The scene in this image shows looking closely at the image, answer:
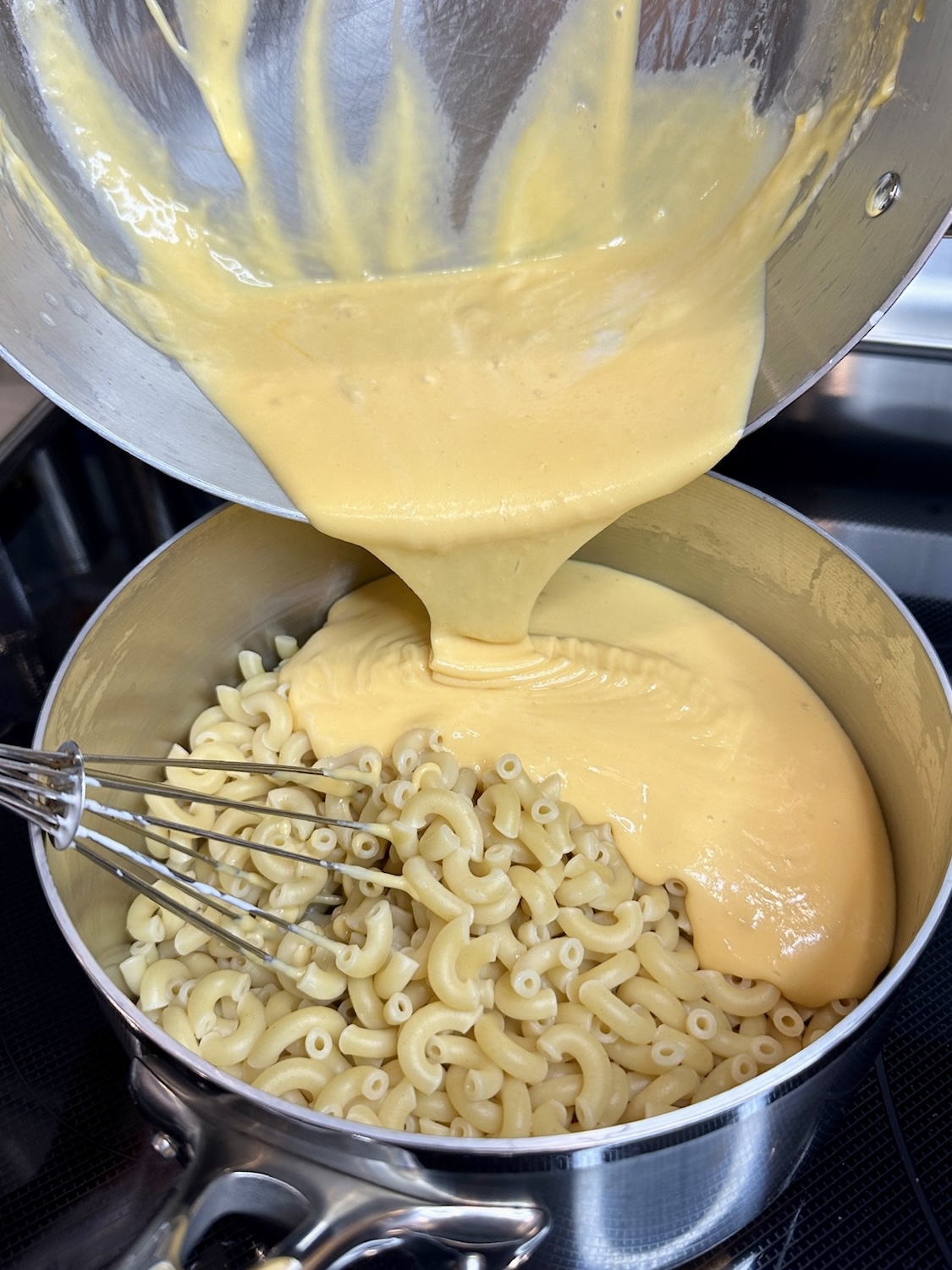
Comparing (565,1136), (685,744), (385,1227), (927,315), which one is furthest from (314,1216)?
(927,315)

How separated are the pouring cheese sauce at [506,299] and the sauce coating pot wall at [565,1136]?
0.72ft

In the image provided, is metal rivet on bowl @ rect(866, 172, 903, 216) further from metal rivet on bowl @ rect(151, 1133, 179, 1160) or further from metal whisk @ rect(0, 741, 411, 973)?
metal rivet on bowl @ rect(151, 1133, 179, 1160)

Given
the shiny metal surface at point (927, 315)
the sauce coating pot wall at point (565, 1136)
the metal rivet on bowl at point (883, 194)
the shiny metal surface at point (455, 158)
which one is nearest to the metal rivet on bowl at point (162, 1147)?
the sauce coating pot wall at point (565, 1136)

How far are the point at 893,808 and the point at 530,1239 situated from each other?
0.70 m

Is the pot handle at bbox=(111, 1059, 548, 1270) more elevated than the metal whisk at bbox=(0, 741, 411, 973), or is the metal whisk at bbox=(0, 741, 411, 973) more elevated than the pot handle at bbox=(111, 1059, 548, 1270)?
the metal whisk at bbox=(0, 741, 411, 973)

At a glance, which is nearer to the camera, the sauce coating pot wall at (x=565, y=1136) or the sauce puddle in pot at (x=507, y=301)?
the sauce coating pot wall at (x=565, y=1136)

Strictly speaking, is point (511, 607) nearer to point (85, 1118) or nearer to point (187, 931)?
point (187, 931)

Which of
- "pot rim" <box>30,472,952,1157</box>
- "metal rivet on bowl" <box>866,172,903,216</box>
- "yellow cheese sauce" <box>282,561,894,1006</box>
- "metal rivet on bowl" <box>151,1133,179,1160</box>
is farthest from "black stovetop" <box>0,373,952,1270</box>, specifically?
"metal rivet on bowl" <box>866,172,903,216</box>

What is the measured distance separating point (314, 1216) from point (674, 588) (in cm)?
102

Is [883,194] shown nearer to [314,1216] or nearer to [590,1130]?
[590,1130]

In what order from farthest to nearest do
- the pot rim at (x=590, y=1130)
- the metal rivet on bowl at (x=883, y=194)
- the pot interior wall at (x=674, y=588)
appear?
the pot interior wall at (x=674, y=588), the metal rivet on bowl at (x=883, y=194), the pot rim at (x=590, y=1130)

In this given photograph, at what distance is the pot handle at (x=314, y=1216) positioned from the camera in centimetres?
75

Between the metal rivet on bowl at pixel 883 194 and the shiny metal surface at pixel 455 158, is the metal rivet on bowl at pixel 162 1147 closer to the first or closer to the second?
the shiny metal surface at pixel 455 158

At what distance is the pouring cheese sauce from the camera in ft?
3.40
